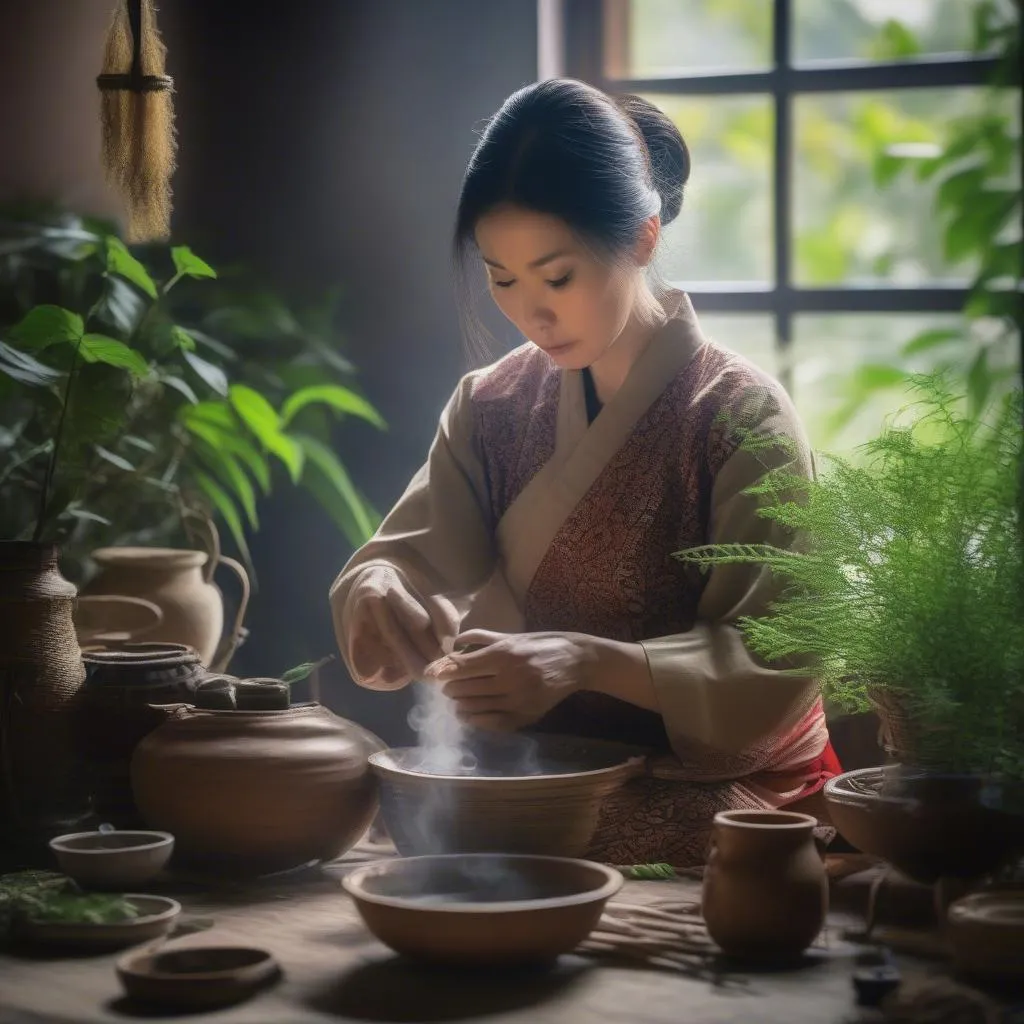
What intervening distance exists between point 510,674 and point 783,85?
1732 mm

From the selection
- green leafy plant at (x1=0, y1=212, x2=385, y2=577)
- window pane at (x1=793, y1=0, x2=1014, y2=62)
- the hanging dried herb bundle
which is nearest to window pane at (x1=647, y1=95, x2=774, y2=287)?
window pane at (x1=793, y1=0, x2=1014, y2=62)

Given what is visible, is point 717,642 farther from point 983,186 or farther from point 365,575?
point 983,186

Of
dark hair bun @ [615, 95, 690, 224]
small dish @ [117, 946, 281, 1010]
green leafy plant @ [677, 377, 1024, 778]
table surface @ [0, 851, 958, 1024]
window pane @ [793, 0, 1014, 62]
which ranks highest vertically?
window pane @ [793, 0, 1014, 62]

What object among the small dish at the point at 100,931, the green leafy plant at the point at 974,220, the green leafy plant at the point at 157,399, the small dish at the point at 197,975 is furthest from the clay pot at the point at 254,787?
the green leafy plant at the point at 974,220

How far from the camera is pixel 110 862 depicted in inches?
69.6

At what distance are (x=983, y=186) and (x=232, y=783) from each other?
1974 mm

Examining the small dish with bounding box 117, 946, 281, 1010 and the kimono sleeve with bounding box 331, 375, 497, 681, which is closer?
the small dish with bounding box 117, 946, 281, 1010

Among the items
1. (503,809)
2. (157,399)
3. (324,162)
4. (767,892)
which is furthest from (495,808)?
(324,162)

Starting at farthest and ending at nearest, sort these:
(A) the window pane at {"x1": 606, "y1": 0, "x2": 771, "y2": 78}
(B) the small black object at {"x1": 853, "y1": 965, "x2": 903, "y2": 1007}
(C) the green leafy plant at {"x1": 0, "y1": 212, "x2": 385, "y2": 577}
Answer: (A) the window pane at {"x1": 606, "y1": 0, "x2": 771, "y2": 78} < (C) the green leafy plant at {"x1": 0, "y1": 212, "x2": 385, "y2": 577} < (B) the small black object at {"x1": 853, "y1": 965, "x2": 903, "y2": 1007}

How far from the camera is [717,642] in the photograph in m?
2.09

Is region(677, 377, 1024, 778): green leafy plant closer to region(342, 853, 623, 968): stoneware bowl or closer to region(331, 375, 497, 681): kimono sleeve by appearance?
region(342, 853, 623, 968): stoneware bowl

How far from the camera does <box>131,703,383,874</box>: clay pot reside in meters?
1.92

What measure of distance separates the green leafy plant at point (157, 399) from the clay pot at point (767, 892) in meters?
1.44

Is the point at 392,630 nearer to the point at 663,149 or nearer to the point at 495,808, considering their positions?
the point at 495,808
